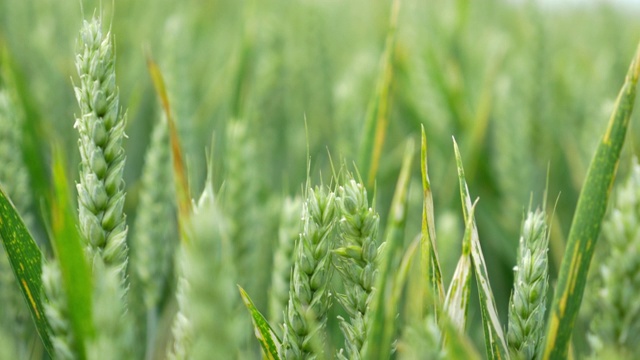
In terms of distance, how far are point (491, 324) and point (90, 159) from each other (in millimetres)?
333

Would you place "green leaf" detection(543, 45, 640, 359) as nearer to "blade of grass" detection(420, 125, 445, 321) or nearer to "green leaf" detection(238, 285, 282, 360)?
"blade of grass" detection(420, 125, 445, 321)

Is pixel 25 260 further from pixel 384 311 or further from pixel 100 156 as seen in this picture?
pixel 384 311

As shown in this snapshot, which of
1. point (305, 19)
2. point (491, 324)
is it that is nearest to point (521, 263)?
point (491, 324)

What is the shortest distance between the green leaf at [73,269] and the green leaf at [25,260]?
9cm

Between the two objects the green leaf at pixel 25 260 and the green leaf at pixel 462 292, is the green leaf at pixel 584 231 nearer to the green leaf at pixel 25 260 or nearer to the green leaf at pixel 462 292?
the green leaf at pixel 462 292

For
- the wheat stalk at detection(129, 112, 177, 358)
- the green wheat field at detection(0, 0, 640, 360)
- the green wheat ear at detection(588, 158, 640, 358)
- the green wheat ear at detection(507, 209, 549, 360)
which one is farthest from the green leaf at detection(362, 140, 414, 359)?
the wheat stalk at detection(129, 112, 177, 358)

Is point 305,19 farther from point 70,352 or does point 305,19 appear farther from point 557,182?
point 70,352

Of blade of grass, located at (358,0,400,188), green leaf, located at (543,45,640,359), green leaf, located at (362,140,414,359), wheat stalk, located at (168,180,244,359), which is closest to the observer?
wheat stalk, located at (168,180,244,359)

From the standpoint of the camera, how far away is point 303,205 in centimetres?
45

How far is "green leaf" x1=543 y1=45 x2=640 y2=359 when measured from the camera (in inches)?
20.4

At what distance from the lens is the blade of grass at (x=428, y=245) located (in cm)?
49

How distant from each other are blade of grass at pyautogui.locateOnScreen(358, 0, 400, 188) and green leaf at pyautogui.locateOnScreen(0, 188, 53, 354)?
0.37 metres

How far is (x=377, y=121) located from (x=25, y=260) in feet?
1.47

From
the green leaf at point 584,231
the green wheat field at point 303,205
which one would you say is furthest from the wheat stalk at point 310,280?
the green leaf at point 584,231
